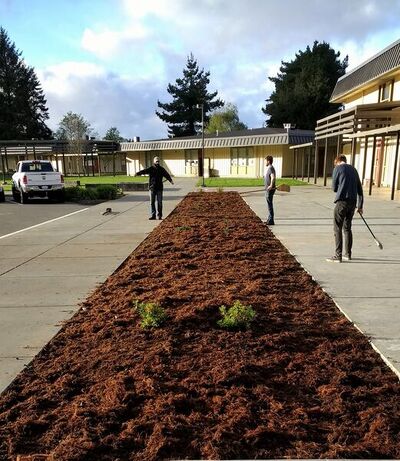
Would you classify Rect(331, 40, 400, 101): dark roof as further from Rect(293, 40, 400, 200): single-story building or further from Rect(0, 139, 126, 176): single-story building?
Rect(0, 139, 126, 176): single-story building

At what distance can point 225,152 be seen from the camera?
144ft

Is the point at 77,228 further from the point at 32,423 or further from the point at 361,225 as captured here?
the point at 32,423

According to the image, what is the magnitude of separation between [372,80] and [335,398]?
22.7m

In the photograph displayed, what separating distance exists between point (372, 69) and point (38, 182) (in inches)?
700

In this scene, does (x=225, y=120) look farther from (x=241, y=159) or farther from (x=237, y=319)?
(x=237, y=319)

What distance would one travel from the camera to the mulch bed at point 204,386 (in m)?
2.57

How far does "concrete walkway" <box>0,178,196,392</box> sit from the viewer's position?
428 cm

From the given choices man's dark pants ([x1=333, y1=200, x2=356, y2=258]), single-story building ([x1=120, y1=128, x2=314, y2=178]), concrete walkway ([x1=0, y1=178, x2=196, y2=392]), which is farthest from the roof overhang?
man's dark pants ([x1=333, y1=200, x2=356, y2=258])

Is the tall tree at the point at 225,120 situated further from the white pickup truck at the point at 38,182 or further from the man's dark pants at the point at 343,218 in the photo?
the man's dark pants at the point at 343,218

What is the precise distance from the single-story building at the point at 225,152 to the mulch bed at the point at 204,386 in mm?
30356

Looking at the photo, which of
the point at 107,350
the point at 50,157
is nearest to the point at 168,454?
the point at 107,350

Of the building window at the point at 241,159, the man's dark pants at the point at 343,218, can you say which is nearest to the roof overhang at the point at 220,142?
A: the building window at the point at 241,159

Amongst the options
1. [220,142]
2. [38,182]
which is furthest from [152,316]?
[220,142]

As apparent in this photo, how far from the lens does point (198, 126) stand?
7031cm
